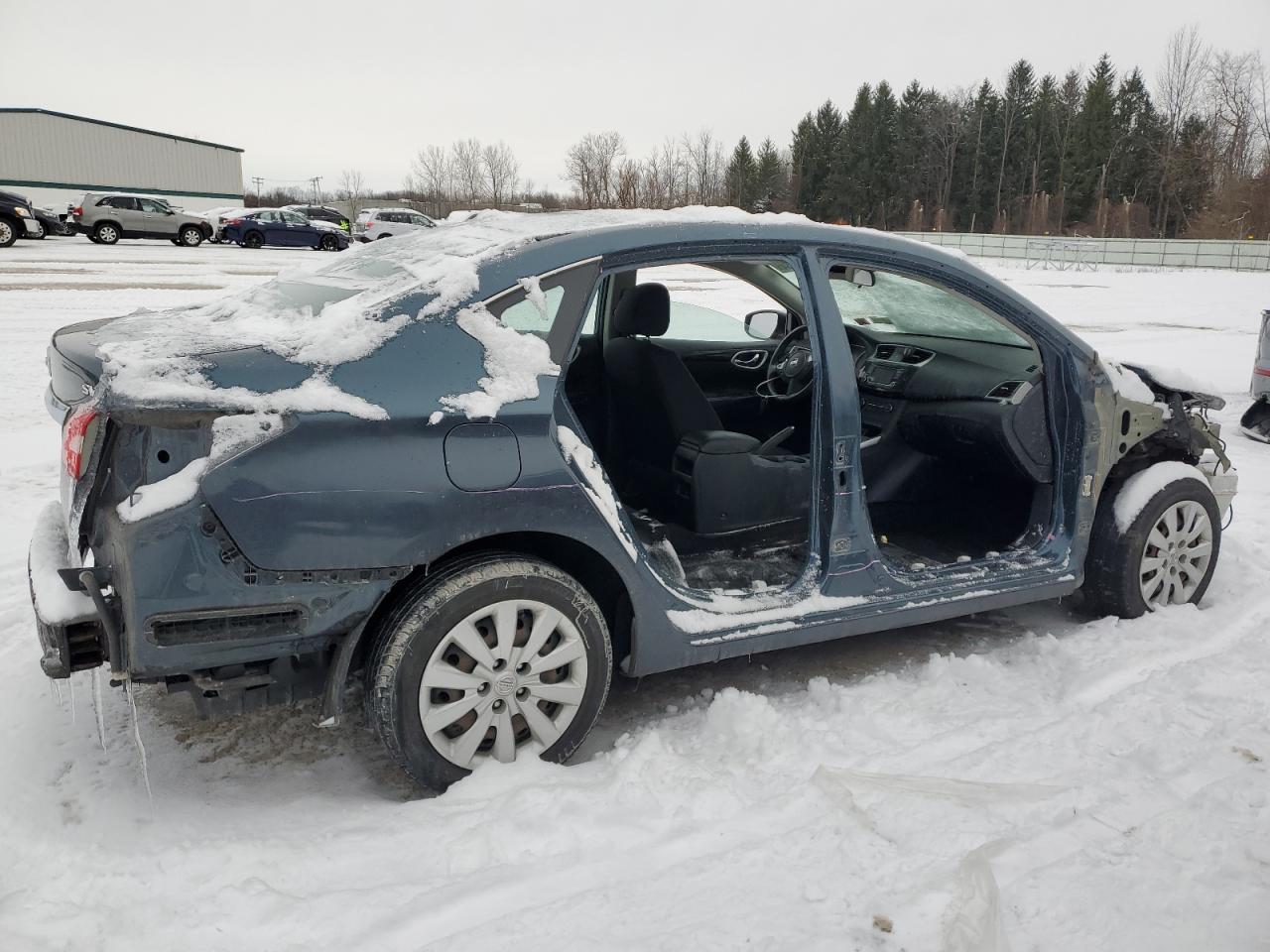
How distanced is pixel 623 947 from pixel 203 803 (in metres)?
1.37

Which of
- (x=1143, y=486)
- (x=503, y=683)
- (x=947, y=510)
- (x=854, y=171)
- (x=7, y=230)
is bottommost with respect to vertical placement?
(x=503, y=683)

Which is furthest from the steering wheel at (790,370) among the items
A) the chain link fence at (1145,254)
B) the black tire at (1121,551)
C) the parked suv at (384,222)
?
the chain link fence at (1145,254)

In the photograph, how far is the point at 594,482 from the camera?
296 centimetres

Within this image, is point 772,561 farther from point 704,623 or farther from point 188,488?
point 188,488

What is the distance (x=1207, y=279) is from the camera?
28594 mm

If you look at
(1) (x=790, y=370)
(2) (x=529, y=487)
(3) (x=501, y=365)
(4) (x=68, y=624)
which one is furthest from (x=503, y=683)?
(1) (x=790, y=370)

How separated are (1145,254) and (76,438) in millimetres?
41876

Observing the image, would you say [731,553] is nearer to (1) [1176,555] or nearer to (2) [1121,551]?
(2) [1121,551]

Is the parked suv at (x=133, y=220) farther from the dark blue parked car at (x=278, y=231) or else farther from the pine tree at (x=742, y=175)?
the pine tree at (x=742, y=175)

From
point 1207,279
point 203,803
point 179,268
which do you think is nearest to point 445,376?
point 203,803

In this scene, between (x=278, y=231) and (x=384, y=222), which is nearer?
(x=278, y=231)

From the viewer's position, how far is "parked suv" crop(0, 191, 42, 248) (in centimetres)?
2320

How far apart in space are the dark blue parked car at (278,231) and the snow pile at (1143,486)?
95.6 ft

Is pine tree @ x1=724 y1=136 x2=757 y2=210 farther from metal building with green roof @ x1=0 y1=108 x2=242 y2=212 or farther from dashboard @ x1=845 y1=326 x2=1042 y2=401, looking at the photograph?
dashboard @ x1=845 y1=326 x2=1042 y2=401
